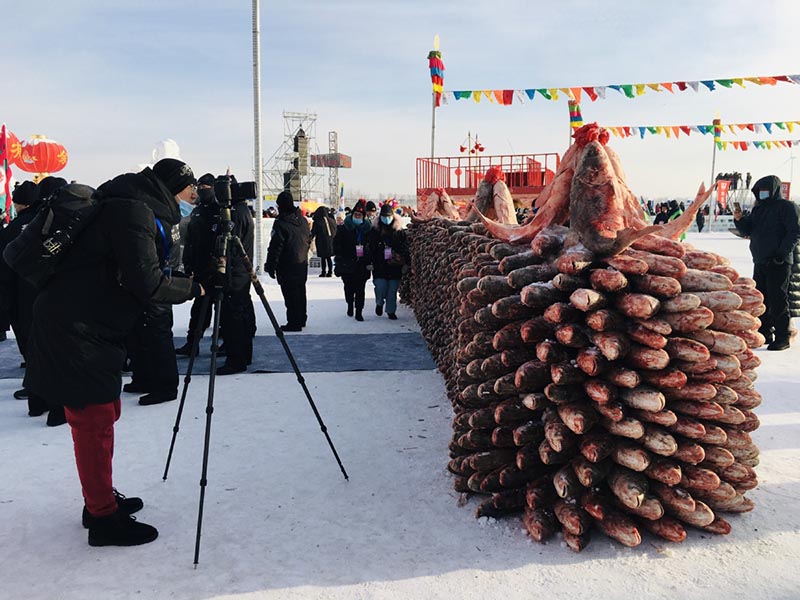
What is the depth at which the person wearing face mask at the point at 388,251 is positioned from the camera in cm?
997

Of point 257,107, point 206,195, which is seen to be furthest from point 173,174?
point 257,107

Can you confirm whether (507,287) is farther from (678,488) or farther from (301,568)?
(301,568)

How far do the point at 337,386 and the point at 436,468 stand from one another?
226 cm

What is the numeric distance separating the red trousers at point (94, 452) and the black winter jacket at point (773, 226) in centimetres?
743

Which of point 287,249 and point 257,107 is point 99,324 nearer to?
point 287,249

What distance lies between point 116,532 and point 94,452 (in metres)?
0.43

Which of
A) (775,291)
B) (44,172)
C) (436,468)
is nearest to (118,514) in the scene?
(436,468)

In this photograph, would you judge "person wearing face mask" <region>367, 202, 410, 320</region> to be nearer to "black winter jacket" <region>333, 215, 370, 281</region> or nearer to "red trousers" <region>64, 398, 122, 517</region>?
"black winter jacket" <region>333, 215, 370, 281</region>

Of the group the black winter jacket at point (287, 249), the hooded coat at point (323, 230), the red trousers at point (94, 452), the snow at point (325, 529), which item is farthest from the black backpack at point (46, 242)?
the hooded coat at point (323, 230)

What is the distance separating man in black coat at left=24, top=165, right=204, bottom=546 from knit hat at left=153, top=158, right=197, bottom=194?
0.15 m

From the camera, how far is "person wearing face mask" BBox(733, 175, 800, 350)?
7.32 metres

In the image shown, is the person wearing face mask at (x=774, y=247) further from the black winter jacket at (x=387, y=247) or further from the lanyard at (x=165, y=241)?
the lanyard at (x=165, y=241)

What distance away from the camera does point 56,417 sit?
494cm

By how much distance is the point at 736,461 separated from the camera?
3.34m
